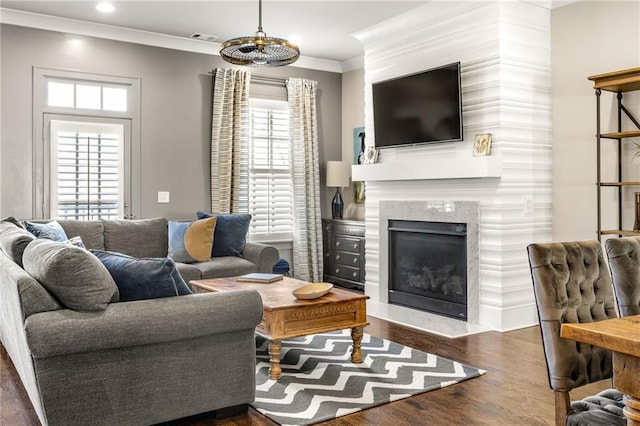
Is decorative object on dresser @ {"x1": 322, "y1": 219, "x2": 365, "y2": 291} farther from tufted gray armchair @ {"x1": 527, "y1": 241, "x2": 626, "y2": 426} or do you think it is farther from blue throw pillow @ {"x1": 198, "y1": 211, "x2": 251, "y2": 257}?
tufted gray armchair @ {"x1": 527, "y1": 241, "x2": 626, "y2": 426}

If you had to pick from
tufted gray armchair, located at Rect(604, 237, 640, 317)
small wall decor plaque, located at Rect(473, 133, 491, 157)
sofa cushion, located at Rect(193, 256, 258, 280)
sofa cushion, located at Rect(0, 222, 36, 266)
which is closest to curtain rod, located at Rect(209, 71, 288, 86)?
sofa cushion, located at Rect(193, 256, 258, 280)

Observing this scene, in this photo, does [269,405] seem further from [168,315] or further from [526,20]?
[526,20]

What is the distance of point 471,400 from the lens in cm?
307

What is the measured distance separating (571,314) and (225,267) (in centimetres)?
374

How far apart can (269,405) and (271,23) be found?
401 cm

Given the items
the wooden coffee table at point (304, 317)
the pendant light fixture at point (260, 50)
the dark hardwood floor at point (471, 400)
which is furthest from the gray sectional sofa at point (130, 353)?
the pendant light fixture at point (260, 50)

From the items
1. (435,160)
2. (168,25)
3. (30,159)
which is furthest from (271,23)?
(30,159)

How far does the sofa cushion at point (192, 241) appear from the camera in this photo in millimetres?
5410

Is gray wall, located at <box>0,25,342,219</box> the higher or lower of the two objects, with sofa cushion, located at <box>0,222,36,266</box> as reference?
higher

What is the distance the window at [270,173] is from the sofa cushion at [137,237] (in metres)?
1.37

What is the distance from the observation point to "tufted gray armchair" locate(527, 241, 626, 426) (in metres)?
1.89

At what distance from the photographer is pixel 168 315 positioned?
2.57 metres

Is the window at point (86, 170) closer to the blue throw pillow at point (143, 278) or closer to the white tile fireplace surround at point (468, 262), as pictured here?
the white tile fireplace surround at point (468, 262)

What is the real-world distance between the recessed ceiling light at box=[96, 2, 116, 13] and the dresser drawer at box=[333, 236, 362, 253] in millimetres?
3557
